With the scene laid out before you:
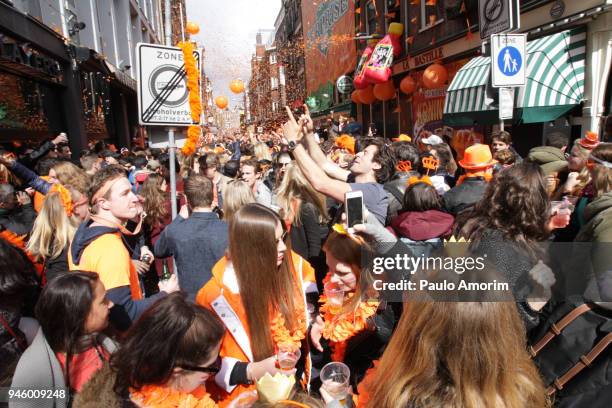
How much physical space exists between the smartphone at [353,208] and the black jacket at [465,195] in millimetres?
1844

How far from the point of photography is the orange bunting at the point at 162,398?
146cm

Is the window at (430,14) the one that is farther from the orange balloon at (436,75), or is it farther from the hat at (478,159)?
the hat at (478,159)

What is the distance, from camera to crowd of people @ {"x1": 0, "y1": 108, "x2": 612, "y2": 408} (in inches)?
50.9

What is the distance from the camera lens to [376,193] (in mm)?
2916

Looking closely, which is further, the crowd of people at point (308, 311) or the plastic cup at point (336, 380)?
the plastic cup at point (336, 380)

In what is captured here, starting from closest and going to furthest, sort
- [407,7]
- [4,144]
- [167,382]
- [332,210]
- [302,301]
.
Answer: [167,382] < [302,301] < [332,210] < [4,144] < [407,7]

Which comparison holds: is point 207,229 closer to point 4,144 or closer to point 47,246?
point 47,246

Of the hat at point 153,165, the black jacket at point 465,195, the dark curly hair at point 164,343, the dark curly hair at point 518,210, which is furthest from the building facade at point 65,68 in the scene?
the dark curly hair at point 518,210

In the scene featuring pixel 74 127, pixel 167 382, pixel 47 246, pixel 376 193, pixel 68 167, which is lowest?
pixel 167 382

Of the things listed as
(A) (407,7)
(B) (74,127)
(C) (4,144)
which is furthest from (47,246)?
(A) (407,7)

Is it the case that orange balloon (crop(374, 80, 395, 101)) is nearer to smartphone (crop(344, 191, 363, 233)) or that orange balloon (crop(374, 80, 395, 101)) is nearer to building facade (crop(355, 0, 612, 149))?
building facade (crop(355, 0, 612, 149))

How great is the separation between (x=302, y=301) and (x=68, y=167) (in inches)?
135

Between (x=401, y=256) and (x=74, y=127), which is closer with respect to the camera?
(x=401, y=256)

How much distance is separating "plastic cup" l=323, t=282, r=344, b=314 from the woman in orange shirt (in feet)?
0.79
